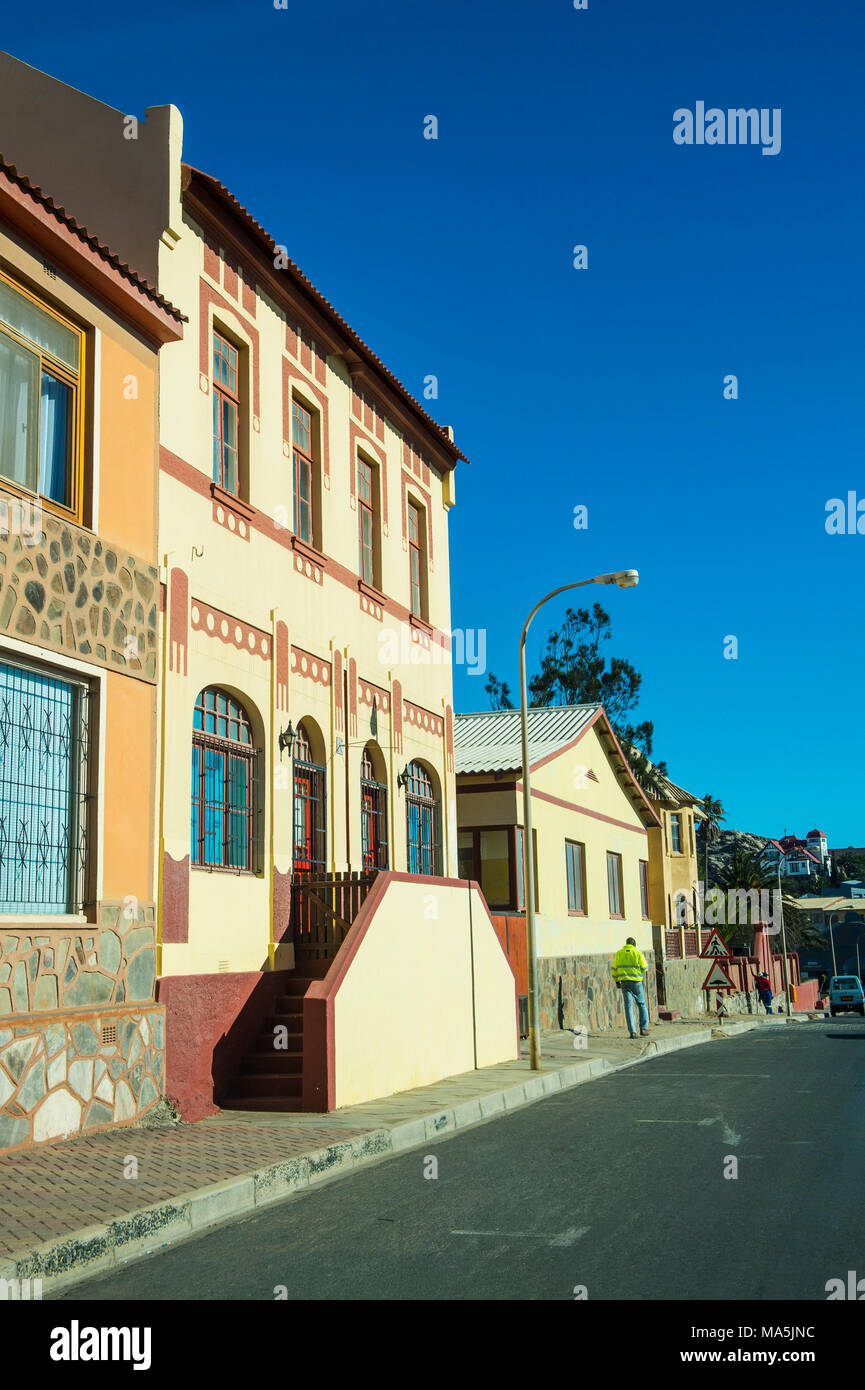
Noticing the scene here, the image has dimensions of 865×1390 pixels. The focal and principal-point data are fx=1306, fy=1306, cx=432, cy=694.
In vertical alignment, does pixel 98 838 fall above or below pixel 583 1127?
above

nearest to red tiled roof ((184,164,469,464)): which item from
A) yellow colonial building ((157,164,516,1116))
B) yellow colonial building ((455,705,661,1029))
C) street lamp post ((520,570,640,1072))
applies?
yellow colonial building ((157,164,516,1116))

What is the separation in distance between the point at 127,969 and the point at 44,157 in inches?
326

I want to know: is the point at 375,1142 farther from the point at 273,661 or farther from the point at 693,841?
the point at 693,841

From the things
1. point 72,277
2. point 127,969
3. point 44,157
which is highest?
point 44,157

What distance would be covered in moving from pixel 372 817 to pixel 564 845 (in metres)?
11.5

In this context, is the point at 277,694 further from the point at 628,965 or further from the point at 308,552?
the point at 628,965

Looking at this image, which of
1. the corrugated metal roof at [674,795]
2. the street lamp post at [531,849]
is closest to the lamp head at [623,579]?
the street lamp post at [531,849]

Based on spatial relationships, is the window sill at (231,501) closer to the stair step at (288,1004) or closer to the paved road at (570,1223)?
the stair step at (288,1004)

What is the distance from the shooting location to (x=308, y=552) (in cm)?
1599

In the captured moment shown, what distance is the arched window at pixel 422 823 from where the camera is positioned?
761 inches

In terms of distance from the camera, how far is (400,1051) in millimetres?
14602

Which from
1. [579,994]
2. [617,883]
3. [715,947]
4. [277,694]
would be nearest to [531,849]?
[277,694]
